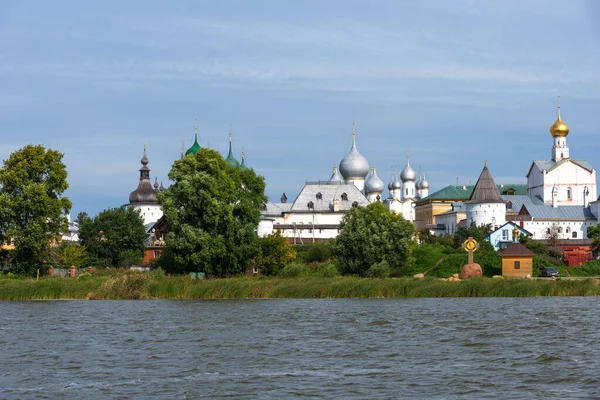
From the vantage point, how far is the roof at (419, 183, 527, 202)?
11781 cm

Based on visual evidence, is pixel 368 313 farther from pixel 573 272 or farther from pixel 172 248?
pixel 573 272

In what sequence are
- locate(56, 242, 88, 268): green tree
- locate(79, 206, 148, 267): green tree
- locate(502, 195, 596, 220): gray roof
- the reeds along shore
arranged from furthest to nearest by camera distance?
locate(502, 195, 596, 220): gray roof, locate(79, 206, 148, 267): green tree, locate(56, 242, 88, 268): green tree, the reeds along shore

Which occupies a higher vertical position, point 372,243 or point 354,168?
point 354,168

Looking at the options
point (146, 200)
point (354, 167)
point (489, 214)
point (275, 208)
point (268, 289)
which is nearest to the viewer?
point (268, 289)

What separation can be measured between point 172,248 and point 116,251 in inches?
500

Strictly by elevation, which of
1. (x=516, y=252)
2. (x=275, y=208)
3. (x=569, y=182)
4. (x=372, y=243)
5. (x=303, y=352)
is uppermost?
(x=569, y=182)

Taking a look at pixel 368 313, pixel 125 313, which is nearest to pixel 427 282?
pixel 368 313

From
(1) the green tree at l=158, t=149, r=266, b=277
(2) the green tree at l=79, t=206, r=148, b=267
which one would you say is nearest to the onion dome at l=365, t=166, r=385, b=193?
(2) the green tree at l=79, t=206, r=148, b=267

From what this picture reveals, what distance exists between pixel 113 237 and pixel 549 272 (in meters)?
27.5

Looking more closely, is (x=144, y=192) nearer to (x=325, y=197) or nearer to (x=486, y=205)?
(x=325, y=197)

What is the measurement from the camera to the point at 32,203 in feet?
167

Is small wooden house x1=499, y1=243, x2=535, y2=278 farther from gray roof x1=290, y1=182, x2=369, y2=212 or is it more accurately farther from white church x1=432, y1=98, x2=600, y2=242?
gray roof x1=290, y1=182, x2=369, y2=212

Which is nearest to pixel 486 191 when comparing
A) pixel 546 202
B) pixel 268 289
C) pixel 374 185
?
pixel 546 202

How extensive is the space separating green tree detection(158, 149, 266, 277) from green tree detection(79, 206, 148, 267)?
29.8ft
